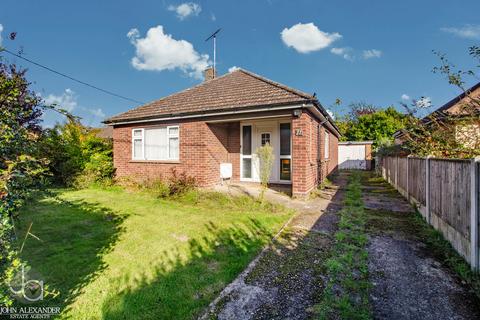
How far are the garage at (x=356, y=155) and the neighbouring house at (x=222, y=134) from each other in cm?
1450

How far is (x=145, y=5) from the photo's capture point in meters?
13.0

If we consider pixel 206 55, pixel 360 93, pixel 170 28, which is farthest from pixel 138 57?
pixel 360 93

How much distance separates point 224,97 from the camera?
10086 mm

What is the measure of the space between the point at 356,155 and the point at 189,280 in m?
24.2

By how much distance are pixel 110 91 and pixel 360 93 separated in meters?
38.3

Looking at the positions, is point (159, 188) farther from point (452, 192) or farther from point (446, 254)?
point (452, 192)

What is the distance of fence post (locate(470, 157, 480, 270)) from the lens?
10.3 ft

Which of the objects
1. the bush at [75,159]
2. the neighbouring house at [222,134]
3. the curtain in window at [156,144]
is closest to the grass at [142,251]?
the neighbouring house at [222,134]

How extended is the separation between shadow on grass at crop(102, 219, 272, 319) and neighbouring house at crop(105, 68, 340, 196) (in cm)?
432

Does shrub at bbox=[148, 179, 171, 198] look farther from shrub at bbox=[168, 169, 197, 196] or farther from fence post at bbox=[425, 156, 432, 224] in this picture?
fence post at bbox=[425, 156, 432, 224]

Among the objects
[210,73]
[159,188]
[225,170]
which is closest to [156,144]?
[159,188]

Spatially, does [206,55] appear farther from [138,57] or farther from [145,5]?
[138,57]

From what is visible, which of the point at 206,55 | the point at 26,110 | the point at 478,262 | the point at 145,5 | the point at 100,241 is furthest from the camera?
the point at 206,55

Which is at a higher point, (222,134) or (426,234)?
(222,134)
